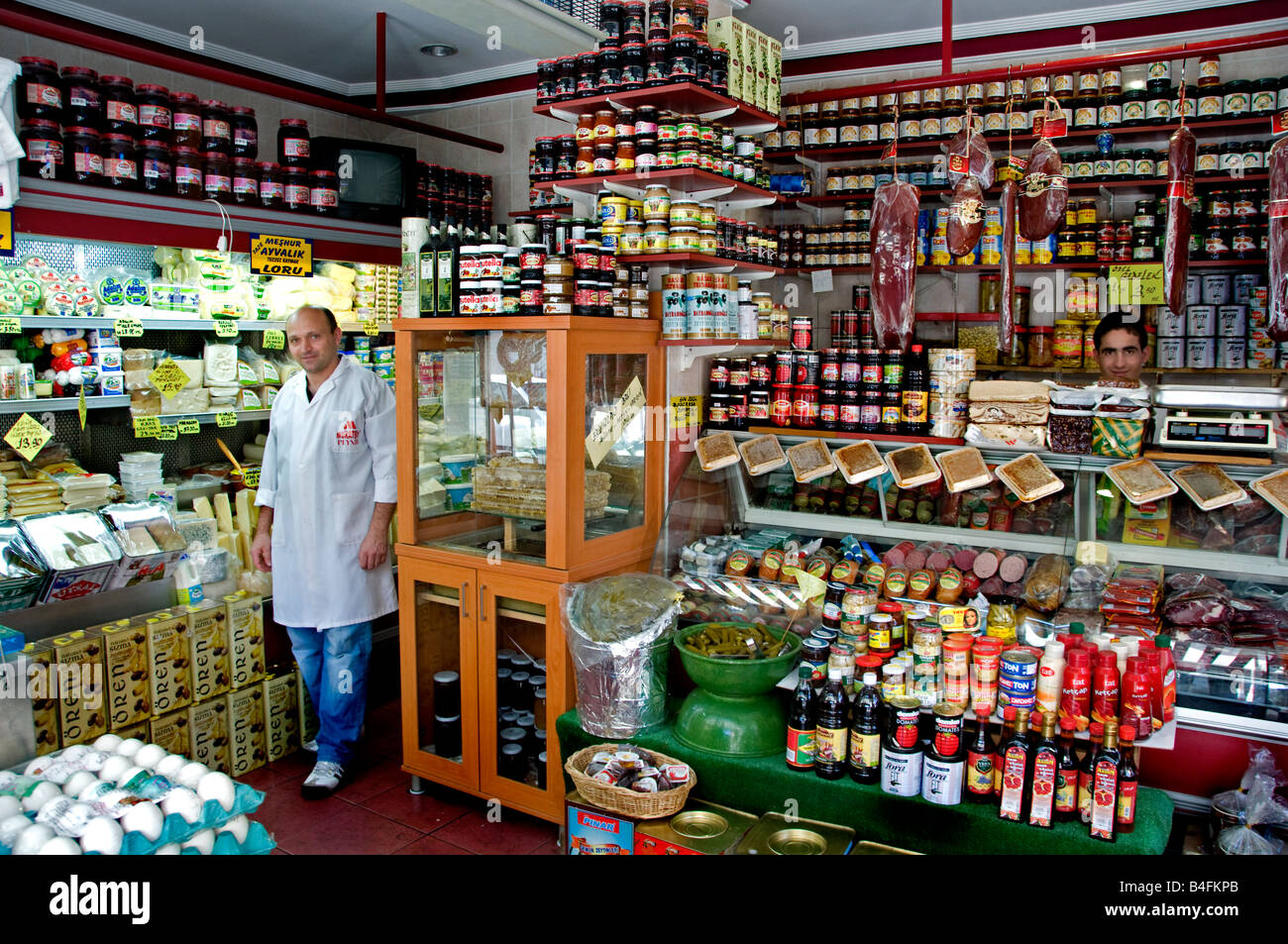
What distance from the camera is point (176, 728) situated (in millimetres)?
3877

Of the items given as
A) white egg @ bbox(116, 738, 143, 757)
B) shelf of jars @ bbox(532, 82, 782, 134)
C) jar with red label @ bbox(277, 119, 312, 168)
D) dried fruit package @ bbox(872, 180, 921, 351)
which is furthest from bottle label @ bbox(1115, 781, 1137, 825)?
jar with red label @ bbox(277, 119, 312, 168)

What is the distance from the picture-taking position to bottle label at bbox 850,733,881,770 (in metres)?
2.65

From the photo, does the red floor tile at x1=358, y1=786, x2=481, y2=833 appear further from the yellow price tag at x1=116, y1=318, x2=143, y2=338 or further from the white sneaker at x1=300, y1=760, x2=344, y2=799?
the yellow price tag at x1=116, y1=318, x2=143, y2=338

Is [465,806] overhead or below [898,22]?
below

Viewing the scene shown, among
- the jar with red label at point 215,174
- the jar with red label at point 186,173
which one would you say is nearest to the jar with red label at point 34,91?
the jar with red label at point 186,173

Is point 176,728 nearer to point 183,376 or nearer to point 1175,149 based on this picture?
point 183,376

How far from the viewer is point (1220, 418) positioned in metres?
3.21

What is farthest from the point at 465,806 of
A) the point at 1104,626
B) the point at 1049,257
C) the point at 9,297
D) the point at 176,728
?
the point at 1049,257

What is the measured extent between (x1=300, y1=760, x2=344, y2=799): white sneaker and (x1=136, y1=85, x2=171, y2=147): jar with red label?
300 centimetres

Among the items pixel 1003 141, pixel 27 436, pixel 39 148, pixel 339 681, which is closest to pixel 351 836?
pixel 339 681

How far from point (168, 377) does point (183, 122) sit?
1.24 m

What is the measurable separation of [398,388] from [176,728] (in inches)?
64.4

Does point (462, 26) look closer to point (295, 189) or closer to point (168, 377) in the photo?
point (295, 189)

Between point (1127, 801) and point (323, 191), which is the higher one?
point (323, 191)
